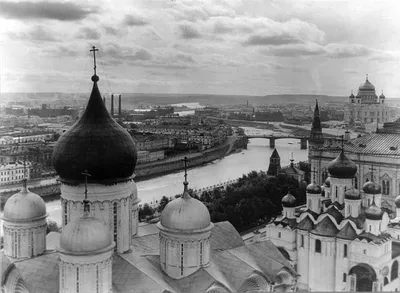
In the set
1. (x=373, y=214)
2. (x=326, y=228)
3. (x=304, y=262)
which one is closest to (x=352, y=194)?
(x=373, y=214)

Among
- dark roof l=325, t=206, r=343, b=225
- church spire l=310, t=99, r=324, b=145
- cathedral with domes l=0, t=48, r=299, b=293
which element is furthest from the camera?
church spire l=310, t=99, r=324, b=145

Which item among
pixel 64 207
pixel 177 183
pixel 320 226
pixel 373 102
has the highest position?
pixel 373 102

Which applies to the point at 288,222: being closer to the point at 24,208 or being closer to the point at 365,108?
the point at 24,208

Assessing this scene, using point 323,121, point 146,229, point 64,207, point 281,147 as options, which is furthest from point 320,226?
point 281,147

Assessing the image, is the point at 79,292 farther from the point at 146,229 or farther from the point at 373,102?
the point at 373,102

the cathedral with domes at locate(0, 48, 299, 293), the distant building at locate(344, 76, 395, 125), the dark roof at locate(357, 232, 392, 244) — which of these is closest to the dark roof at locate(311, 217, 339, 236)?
the dark roof at locate(357, 232, 392, 244)

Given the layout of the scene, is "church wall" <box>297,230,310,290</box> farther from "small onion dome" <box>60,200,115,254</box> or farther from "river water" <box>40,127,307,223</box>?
"river water" <box>40,127,307,223</box>
